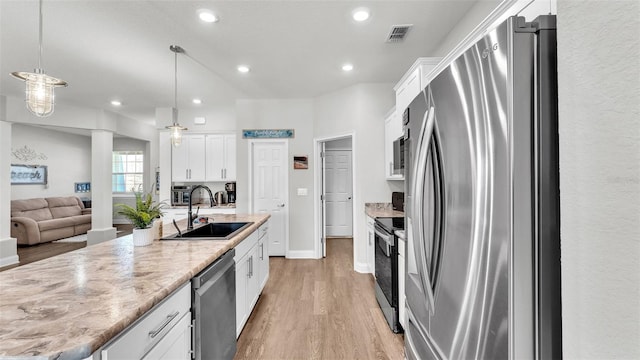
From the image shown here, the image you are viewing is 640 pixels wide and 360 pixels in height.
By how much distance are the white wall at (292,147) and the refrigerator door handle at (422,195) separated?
12.2ft

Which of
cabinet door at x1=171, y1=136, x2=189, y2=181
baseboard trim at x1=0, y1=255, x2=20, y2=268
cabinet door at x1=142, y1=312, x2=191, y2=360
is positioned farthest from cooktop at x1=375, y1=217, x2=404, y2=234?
baseboard trim at x1=0, y1=255, x2=20, y2=268

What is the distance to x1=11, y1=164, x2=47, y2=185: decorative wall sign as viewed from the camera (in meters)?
6.02

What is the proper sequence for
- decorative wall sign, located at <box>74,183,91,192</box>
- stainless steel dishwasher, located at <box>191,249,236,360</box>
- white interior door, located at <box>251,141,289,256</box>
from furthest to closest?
decorative wall sign, located at <box>74,183,91,192</box>
white interior door, located at <box>251,141,289,256</box>
stainless steel dishwasher, located at <box>191,249,236,360</box>

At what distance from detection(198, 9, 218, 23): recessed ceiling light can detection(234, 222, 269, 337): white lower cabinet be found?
6.59 feet

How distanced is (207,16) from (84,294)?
7.72ft

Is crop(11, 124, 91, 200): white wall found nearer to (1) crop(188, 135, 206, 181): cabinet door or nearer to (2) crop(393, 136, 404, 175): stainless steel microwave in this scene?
(1) crop(188, 135, 206, 181): cabinet door

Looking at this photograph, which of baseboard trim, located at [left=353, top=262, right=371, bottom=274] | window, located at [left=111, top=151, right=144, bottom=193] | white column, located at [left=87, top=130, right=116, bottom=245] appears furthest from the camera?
window, located at [left=111, top=151, right=144, bottom=193]

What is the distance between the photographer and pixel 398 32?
2693 millimetres

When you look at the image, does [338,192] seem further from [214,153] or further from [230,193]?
[214,153]

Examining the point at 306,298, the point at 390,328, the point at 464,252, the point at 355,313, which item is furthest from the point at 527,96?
the point at 306,298

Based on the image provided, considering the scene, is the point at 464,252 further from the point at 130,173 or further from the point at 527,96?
the point at 130,173

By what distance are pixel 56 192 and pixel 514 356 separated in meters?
9.55

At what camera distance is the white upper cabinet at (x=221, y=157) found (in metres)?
5.50

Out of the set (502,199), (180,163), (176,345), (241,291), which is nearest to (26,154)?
(180,163)
